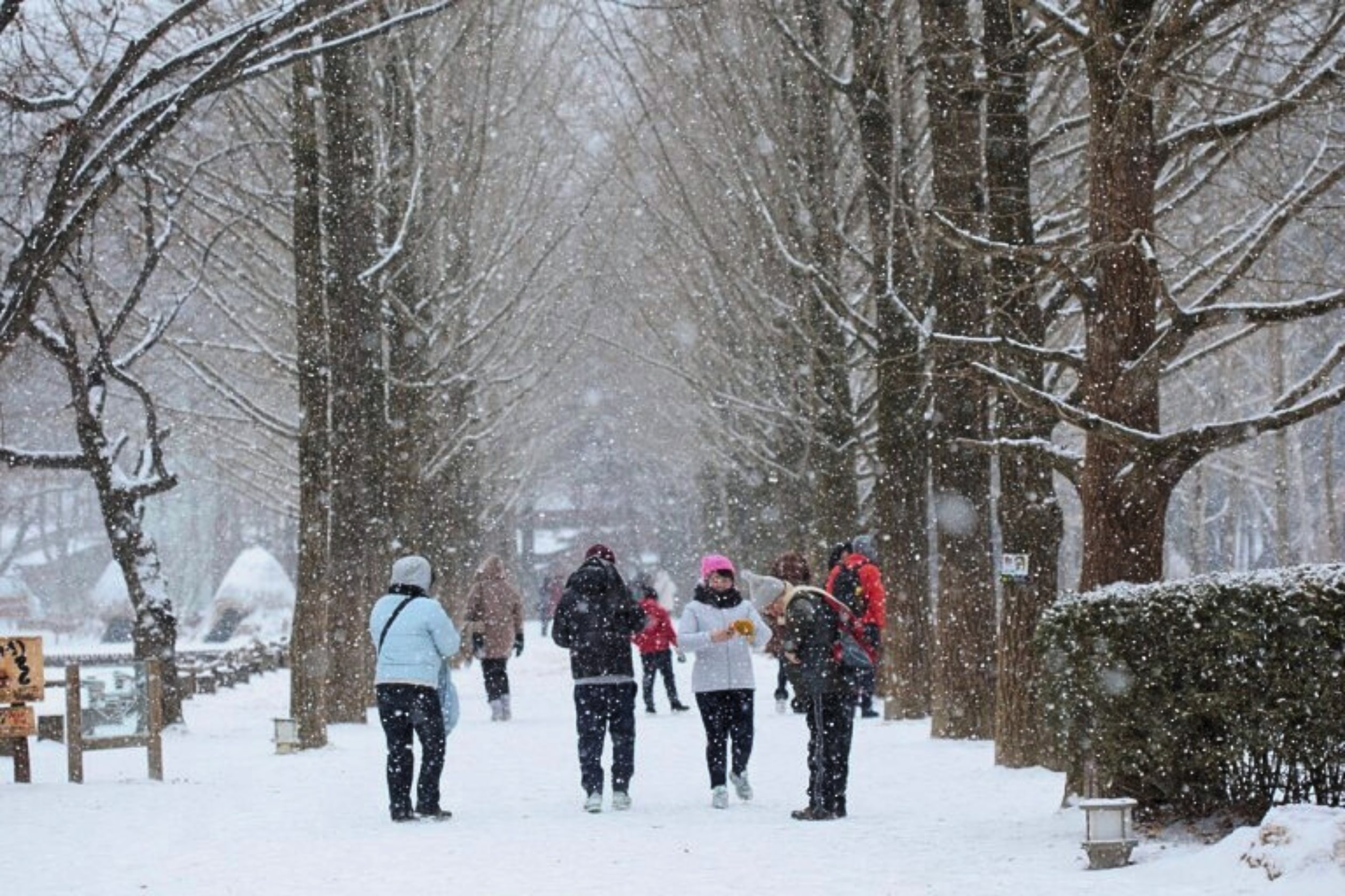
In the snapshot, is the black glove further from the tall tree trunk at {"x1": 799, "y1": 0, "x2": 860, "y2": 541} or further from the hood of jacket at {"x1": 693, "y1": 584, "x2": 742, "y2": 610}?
the hood of jacket at {"x1": 693, "y1": 584, "x2": 742, "y2": 610}

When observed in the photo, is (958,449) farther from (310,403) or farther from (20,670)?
(20,670)

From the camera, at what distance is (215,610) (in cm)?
5272

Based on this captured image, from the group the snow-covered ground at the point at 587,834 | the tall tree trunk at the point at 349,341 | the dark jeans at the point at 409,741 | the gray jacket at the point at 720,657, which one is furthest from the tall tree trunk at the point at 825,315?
the dark jeans at the point at 409,741

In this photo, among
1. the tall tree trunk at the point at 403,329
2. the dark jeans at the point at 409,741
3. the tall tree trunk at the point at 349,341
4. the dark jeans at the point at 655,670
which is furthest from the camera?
the tall tree trunk at the point at 403,329

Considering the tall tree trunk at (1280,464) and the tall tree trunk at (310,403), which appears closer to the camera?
the tall tree trunk at (310,403)

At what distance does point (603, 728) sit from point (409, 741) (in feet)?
4.21

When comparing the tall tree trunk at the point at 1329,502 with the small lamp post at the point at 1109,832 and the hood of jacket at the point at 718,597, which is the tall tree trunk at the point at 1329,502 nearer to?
the hood of jacket at the point at 718,597

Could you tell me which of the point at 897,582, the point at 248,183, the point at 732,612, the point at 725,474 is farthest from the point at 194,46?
the point at 725,474

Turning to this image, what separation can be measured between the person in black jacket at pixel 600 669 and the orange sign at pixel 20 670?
4.96 metres

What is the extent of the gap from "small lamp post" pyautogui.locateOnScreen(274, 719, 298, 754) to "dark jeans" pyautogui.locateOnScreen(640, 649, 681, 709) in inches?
209

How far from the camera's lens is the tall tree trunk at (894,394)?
17.9 m

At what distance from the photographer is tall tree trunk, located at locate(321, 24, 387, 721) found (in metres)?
19.4

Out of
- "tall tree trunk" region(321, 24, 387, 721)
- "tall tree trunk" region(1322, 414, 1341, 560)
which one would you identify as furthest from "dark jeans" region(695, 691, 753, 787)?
"tall tree trunk" region(1322, 414, 1341, 560)

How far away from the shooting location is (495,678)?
21297 mm
